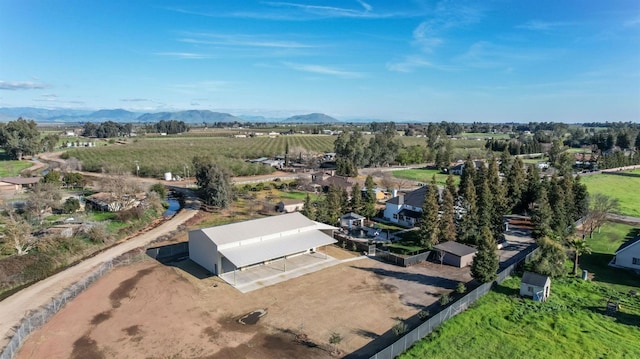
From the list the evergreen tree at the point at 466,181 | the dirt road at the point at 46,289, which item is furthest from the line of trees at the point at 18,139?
the evergreen tree at the point at 466,181

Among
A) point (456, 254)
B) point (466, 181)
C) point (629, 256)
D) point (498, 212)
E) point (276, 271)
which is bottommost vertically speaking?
point (276, 271)

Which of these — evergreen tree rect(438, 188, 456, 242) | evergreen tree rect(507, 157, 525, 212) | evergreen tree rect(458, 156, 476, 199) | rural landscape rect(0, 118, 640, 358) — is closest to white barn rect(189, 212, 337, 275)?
rural landscape rect(0, 118, 640, 358)

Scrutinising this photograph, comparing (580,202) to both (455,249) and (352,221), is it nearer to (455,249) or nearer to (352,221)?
(455,249)

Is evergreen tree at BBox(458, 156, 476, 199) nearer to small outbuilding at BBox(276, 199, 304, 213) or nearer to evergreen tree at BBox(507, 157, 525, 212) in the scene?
evergreen tree at BBox(507, 157, 525, 212)

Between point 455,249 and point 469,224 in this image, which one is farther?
point 469,224

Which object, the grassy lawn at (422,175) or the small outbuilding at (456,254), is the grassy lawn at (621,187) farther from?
the small outbuilding at (456,254)

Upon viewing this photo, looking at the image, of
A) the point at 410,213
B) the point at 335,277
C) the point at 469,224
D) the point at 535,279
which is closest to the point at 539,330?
the point at 535,279
